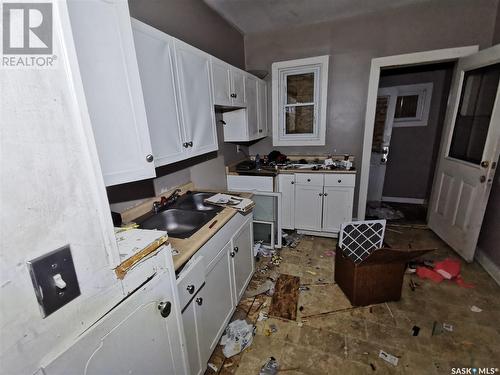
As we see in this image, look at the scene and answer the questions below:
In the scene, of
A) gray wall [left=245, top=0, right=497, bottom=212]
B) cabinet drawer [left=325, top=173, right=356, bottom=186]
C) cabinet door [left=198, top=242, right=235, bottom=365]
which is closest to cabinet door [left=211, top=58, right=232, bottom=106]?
cabinet door [left=198, top=242, right=235, bottom=365]

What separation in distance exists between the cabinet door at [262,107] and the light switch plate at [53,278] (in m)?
2.64

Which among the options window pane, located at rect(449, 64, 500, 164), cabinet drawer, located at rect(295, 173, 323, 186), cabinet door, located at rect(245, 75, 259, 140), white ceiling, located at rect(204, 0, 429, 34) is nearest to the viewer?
window pane, located at rect(449, 64, 500, 164)

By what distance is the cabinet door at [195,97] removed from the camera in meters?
1.51

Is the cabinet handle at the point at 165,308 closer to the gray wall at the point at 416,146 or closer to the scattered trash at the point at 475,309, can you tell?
the scattered trash at the point at 475,309

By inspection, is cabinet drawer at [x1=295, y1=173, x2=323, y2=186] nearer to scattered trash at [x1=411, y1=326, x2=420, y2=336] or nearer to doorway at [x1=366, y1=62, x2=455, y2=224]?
doorway at [x1=366, y1=62, x2=455, y2=224]

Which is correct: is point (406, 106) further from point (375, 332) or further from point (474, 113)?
point (375, 332)

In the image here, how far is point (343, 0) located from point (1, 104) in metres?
2.93

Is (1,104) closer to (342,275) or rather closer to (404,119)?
(342,275)

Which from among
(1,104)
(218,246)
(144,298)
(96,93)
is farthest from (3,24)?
(218,246)

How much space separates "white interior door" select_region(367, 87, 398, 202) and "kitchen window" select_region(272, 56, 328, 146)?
1275 mm

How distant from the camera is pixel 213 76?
6.04ft

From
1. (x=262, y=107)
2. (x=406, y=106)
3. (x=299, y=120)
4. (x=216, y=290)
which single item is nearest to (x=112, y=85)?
(x=216, y=290)

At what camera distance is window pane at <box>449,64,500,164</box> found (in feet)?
7.17

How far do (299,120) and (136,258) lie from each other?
9.68 feet
